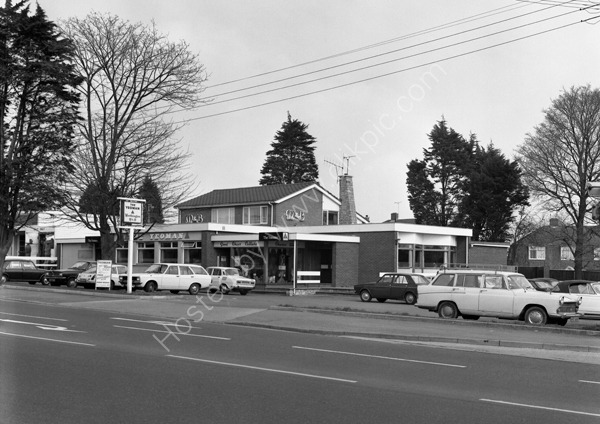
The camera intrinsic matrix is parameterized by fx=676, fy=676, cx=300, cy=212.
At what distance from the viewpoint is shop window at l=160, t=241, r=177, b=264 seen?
47.2 metres

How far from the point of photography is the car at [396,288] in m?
32.9

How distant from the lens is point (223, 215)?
54969 millimetres

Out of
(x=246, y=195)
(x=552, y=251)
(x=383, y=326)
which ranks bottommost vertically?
(x=383, y=326)

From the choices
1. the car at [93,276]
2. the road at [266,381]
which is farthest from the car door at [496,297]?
Result: the car at [93,276]

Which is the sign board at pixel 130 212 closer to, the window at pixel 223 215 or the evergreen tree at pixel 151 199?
the evergreen tree at pixel 151 199

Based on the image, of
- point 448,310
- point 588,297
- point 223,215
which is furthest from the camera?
point 223,215

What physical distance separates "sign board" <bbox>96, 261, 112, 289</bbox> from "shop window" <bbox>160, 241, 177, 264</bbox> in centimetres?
1286

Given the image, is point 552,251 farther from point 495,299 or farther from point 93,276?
point 495,299

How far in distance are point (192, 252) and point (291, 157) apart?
1597 inches

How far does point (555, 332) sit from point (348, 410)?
12681mm

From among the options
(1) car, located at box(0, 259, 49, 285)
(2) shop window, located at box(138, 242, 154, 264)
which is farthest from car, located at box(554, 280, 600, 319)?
(2) shop window, located at box(138, 242, 154, 264)

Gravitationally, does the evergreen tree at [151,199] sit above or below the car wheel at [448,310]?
above

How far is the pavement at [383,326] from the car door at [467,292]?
3.29ft

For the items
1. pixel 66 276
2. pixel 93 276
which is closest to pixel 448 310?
pixel 93 276
